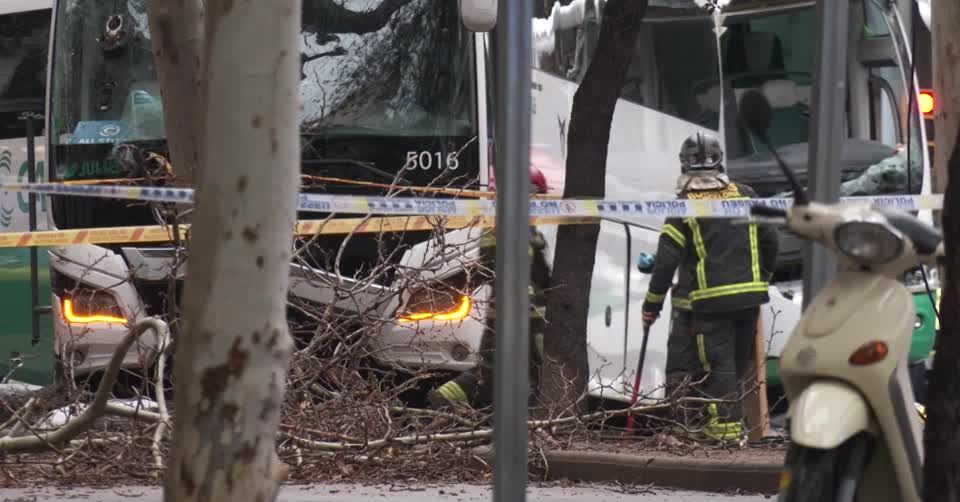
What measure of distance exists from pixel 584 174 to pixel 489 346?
3.54ft

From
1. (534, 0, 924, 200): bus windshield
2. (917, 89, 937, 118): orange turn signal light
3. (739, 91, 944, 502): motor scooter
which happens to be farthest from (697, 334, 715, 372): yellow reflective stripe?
(739, 91, 944, 502): motor scooter

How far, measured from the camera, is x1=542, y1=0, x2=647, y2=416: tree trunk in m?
9.19

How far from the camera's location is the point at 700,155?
9430mm

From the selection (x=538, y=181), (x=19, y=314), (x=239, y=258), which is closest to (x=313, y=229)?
(x=538, y=181)

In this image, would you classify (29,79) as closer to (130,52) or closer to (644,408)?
(130,52)

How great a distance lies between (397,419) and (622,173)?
4381 mm

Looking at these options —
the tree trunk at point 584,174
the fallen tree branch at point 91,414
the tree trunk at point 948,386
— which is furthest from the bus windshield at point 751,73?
the tree trunk at point 948,386

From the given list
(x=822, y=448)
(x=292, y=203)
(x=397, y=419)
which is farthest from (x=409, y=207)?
(x=822, y=448)

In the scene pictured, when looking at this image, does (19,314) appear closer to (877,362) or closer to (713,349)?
(713,349)

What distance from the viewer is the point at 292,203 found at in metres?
4.50

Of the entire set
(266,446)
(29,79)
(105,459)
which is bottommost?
(105,459)

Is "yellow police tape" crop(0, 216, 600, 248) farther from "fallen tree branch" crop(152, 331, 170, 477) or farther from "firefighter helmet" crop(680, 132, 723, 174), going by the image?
"firefighter helmet" crop(680, 132, 723, 174)

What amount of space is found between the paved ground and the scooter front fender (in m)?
2.74

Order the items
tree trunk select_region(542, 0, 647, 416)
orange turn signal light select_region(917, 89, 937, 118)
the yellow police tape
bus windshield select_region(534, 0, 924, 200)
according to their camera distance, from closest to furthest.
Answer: the yellow police tape
tree trunk select_region(542, 0, 647, 416)
bus windshield select_region(534, 0, 924, 200)
orange turn signal light select_region(917, 89, 937, 118)
